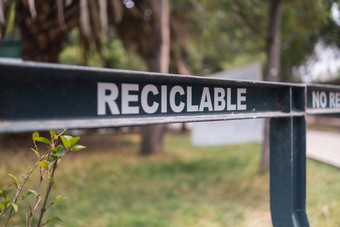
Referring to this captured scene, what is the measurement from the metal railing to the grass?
1046mm

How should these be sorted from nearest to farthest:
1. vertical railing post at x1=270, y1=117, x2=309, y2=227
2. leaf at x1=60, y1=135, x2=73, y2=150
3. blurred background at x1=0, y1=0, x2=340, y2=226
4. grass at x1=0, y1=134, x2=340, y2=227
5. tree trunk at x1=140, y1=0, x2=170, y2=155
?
leaf at x1=60, y1=135, x2=73, y2=150 → vertical railing post at x1=270, y1=117, x2=309, y2=227 → grass at x1=0, y1=134, x2=340, y2=227 → blurred background at x1=0, y1=0, x2=340, y2=226 → tree trunk at x1=140, y1=0, x2=170, y2=155

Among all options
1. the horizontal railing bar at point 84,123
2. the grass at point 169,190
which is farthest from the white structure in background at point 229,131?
the horizontal railing bar at point 84,123

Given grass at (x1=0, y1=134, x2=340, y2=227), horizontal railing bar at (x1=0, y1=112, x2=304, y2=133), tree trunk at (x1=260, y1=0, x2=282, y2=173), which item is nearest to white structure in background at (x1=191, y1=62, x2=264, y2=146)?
grass at (x1=0, y1=134, x2=340, y2=227)

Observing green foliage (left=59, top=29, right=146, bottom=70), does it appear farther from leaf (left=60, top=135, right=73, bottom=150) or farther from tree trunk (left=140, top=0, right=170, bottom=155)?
leaf (left=60, top=135, right=73, bottom=150)

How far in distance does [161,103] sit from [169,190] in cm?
442

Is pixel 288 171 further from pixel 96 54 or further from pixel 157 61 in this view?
pixel 96 54

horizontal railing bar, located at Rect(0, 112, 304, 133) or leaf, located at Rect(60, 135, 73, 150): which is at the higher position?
horizontal railing bar, located at Rect(0, 112, 304, 133)

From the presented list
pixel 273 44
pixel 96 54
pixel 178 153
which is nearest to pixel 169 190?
pixel 273 44

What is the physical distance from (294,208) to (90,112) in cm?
158

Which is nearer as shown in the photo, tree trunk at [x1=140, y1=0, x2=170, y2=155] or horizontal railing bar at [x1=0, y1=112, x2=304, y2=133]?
horizontal railing bar at [x1=0, y1=112, x2=304, y2=133]

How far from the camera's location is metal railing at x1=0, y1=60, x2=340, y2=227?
3.79ft

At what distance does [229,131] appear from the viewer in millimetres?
10180

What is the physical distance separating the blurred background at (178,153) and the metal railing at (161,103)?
5.67 feet

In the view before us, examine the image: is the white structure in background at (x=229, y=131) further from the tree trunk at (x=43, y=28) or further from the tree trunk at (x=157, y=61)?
the tree trunk at (x=43, y=28)
